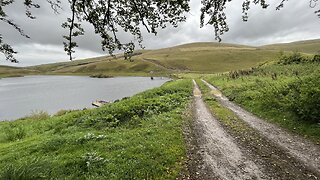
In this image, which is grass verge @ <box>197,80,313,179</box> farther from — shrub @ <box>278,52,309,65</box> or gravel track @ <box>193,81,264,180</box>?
shrub @ <box>278,52,309,65</box>

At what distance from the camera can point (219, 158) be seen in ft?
37.4

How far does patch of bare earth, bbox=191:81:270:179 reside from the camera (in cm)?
988

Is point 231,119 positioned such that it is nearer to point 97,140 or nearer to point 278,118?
point 278,118

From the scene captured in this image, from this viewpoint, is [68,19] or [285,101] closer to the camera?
[68,19]

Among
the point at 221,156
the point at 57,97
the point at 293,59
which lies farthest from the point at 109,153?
the point at 57,97

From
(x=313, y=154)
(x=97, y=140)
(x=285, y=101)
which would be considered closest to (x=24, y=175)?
(x=97, y=140)

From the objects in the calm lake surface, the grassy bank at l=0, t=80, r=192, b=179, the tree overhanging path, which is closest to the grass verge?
the tree overhanging path

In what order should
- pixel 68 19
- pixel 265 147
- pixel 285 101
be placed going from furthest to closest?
pixel 285 101 < pixel 265 147 < pixel 68 19

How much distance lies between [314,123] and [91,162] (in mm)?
12430

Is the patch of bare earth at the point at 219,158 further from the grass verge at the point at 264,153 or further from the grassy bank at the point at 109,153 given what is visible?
the grassy bank at the point at 109,153

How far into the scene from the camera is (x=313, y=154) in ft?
37.6

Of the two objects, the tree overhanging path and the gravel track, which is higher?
the gravel track

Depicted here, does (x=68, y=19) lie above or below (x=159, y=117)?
above

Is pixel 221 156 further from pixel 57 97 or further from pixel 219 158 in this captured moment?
pixel 57 97
